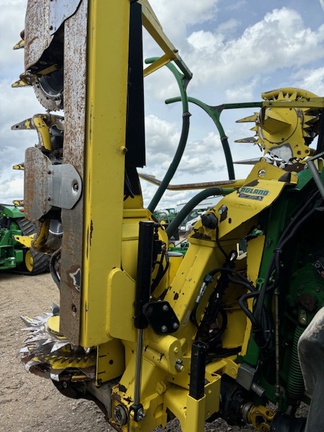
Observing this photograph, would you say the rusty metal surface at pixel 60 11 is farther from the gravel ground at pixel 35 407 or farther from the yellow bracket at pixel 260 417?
the gravel ground at pixel 35 407

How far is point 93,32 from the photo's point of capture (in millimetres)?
1576

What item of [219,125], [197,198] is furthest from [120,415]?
[219,125]

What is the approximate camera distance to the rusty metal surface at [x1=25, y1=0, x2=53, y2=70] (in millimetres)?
1832

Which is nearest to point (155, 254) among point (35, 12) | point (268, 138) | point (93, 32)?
point (93, 32)

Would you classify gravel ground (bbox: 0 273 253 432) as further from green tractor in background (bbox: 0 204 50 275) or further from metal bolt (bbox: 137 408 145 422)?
green tractor in background (bbox: 0 204 50 275)

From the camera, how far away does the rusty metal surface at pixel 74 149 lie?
Result: 5.31 ft

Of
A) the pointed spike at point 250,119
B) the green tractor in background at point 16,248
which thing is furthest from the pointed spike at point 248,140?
the green tractor in background at point 16,248

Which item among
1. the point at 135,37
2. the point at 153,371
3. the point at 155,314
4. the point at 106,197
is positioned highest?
the point at 135,37

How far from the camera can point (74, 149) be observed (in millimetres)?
1663

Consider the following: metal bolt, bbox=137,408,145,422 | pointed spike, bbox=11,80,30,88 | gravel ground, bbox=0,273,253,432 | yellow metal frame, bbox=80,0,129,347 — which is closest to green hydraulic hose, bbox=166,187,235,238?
yellow metal frame, bbox=80,0,129,347

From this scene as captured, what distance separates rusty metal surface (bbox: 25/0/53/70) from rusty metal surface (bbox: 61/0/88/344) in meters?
0.20

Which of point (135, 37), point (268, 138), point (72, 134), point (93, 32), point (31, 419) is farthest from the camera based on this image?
point (268, 138)

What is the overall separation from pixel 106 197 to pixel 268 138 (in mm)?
2698

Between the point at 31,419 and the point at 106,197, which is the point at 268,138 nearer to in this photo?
the point at 106,197
